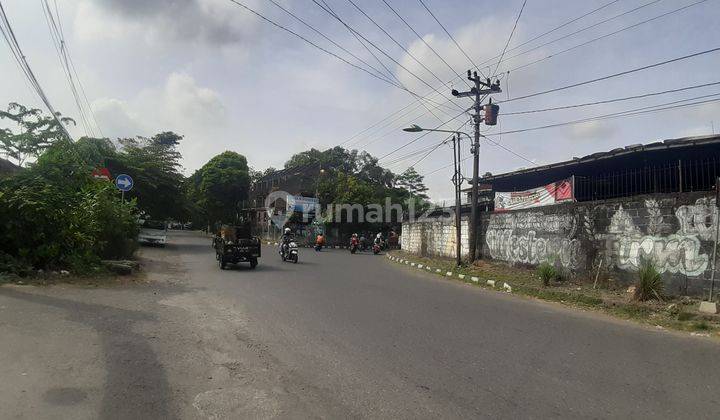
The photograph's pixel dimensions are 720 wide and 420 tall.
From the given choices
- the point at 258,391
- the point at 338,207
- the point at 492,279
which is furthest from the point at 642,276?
the point at 338,207

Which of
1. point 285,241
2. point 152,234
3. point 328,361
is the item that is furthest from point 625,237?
point 152,234

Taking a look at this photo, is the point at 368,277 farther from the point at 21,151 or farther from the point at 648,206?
the point at 21,151

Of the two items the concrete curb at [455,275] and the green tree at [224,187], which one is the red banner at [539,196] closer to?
the concrete curb at [455,275]

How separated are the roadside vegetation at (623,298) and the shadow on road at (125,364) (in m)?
8.80

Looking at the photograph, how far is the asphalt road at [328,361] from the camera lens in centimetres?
443

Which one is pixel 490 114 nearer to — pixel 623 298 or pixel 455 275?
pixel 455 275

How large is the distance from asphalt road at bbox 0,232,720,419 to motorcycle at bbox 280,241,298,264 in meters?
11.0

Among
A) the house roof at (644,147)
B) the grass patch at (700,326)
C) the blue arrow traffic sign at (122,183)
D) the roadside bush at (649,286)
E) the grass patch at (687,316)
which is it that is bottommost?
the grass patch at (700,326)

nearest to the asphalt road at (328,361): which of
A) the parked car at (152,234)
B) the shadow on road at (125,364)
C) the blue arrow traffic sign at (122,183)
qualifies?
the shadow on road at (125,364)

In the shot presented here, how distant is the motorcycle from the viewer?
70.2ft

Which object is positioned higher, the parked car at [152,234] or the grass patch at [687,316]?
the parked car at [152,234]

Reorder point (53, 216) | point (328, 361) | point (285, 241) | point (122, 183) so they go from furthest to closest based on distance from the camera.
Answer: point (285, 241)
point (122, 183)
point (53, 216)
point (328, 361)

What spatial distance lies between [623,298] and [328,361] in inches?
348

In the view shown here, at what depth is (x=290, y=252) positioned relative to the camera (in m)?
21.5
